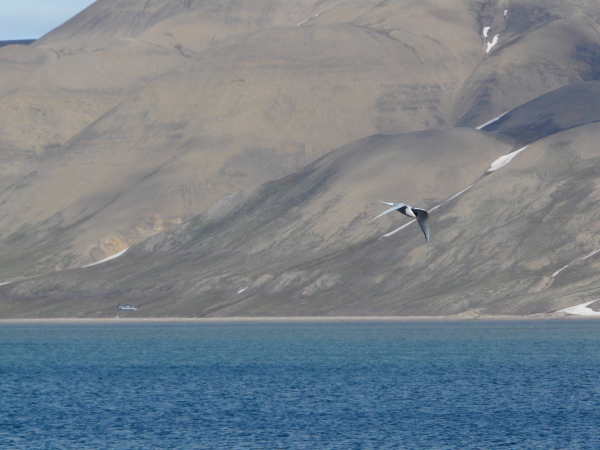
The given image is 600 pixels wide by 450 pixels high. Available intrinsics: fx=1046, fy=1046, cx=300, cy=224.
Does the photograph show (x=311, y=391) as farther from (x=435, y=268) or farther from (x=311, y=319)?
(x=435, y=268)

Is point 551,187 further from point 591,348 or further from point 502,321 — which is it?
point 591,348

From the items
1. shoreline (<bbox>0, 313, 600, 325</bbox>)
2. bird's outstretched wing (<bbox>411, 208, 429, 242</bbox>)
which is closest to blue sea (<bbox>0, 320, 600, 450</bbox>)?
shoreline (<bbox>0, 313, 600, 325</bbox>)

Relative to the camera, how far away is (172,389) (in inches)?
3182

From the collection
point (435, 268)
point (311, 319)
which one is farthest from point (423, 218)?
point (435, 268)

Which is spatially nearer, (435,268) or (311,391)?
(311,391)

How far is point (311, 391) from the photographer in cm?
7750

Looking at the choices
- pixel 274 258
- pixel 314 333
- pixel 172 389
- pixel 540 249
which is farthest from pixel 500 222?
pixel 172 389

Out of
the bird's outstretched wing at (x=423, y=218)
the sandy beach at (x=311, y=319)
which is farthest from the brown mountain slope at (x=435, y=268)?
the bird's outstretched wing at (x=423, y=218)

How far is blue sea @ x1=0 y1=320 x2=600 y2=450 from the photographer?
57125 millimetres

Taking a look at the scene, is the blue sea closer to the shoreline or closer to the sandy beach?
the sandy beach

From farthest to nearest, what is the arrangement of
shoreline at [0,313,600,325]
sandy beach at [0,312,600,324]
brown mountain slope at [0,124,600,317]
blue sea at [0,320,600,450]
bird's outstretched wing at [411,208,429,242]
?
brown mountain slope at [0,124,600,317] < shoreline at [0,313,600,325] < sandy beach at [0,312,600,324] < blue sea at [0,320,600,450] < bird's outstretched wing at [411,208,429,242]

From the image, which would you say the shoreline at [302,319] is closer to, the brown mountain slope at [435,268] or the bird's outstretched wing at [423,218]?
the brown mountain slope at [435,268]

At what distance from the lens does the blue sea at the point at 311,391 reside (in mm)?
57125

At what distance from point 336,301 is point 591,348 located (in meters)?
72.3
